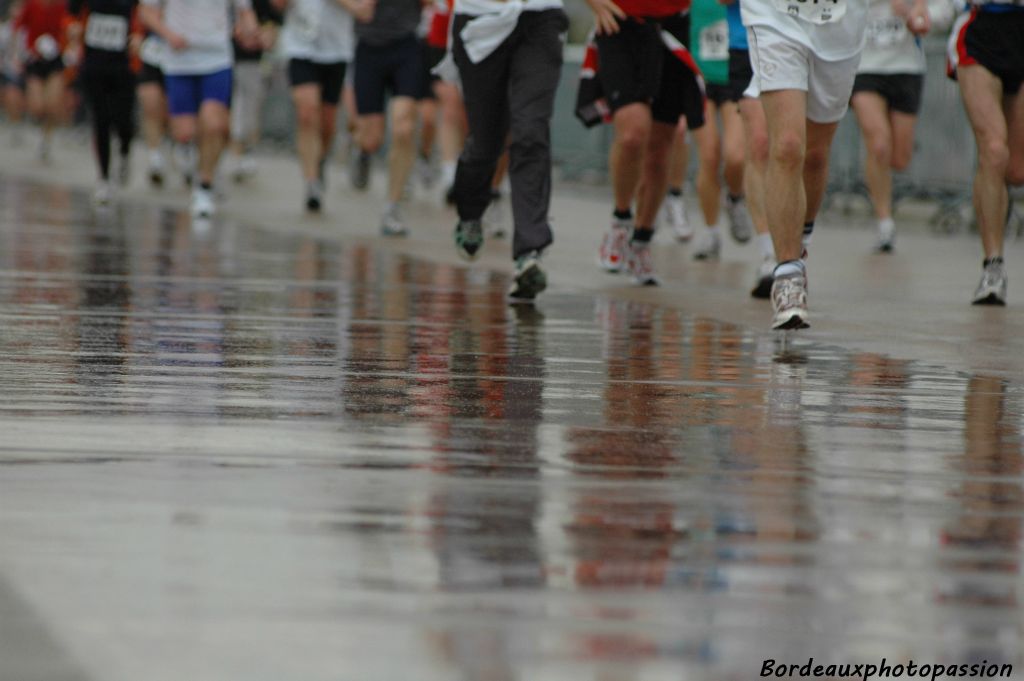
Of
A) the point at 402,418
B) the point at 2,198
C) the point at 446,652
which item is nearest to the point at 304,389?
the point at 402,418

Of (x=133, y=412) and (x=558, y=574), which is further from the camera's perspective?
(x=133, y=412)

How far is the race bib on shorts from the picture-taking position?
28.5m

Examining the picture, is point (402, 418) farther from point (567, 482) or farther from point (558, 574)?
point (558, 574)

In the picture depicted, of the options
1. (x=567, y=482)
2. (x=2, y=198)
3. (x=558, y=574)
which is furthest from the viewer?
(x=2, y=198)

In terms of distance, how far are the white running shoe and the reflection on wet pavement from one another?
2410 mm

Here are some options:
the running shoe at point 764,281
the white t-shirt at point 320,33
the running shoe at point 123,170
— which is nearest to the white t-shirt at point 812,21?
the running shoe at point 764,281

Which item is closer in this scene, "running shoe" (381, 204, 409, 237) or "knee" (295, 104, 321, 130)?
"running shoe" (381, 204, 409, 237)

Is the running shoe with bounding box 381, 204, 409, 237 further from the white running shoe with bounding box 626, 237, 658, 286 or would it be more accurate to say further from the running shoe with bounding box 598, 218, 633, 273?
the white running shoe with bounding box 626, 237, 658, 286

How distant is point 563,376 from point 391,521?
2428 millimetres

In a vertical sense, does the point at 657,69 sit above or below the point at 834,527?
above

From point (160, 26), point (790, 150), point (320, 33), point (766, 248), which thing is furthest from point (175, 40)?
point (790, 150)

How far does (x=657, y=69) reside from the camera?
9.47m

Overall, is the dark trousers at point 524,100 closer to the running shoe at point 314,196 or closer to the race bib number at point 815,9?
the race bib number at point 815,9

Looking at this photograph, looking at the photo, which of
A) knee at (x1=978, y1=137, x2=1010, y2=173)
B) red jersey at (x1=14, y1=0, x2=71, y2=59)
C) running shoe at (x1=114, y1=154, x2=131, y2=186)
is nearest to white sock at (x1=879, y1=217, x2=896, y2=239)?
knee at (x1=978, y1=137, x2=1010, y2=173)
